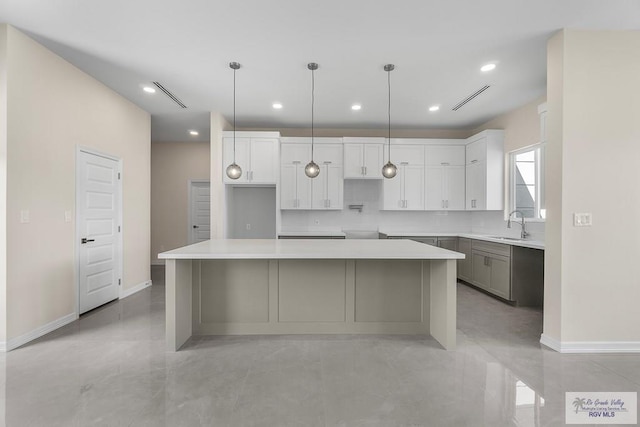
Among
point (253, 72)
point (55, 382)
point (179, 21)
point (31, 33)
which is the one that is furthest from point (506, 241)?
point (31, 33)

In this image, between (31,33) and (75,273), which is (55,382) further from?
(31,33)

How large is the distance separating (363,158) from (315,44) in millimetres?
2862

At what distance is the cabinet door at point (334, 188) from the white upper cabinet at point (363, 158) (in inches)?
6.8

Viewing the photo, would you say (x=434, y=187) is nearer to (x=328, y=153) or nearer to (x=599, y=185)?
(x=328, y=153)

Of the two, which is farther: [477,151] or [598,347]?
[477,151]

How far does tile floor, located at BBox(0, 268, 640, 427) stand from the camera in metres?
1.95

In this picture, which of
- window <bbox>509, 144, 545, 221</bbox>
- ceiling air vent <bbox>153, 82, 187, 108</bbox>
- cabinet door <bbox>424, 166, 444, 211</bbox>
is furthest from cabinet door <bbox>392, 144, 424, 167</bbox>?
ceiling air vent <bbox>153, 82, 187, 108</bbox>

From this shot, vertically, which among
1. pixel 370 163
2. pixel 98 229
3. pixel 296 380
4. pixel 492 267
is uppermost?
pixel 370 163

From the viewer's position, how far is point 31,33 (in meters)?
3.01

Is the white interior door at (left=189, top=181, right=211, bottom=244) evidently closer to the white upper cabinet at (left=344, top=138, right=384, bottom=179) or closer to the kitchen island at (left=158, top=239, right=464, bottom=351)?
the white upper cabinet at (left=344, top=138, right=384, bottom=179)

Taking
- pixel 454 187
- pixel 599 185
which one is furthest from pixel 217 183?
pixel 599 185

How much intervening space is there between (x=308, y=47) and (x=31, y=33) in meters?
2.60

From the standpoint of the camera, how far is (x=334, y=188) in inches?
231

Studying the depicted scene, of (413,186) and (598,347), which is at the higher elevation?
(413,186)
